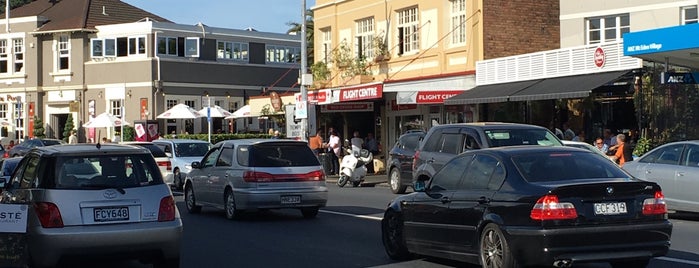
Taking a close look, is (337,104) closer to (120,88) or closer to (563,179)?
(120,88)

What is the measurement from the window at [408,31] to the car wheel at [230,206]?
55.8 ft

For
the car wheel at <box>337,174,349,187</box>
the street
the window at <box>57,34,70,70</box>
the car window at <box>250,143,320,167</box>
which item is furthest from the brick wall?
the window at <box>57,34,70,70</box>

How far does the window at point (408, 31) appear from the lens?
33.4 m

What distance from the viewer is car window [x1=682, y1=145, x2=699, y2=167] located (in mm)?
16328

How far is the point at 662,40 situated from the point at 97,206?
14.2 metres

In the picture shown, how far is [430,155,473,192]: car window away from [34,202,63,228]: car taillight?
4.16 meters

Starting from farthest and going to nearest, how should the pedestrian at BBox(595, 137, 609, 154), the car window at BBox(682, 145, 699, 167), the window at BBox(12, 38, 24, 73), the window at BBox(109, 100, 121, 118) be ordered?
the window at BBox(12, 38, 24, 73), the window at BBox(109, 100, 121, 118), the pedestrian at BBox(595, 137, 609, 154), the car window at BBox(682, 145, 699, 167)

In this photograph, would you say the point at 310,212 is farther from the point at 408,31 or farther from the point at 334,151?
the point at 408,31

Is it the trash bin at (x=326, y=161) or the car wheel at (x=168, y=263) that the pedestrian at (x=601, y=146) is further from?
the car wheel at (x=168, y=263)

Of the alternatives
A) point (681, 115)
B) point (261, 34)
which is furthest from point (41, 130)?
point (681, 115)

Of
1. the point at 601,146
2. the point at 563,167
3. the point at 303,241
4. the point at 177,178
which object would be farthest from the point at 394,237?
the point at 177,178

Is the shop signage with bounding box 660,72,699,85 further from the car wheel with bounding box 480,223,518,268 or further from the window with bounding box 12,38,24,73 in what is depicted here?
the window with bounding box 12,38,24,73

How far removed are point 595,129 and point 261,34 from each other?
32.3m

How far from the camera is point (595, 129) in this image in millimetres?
26062
